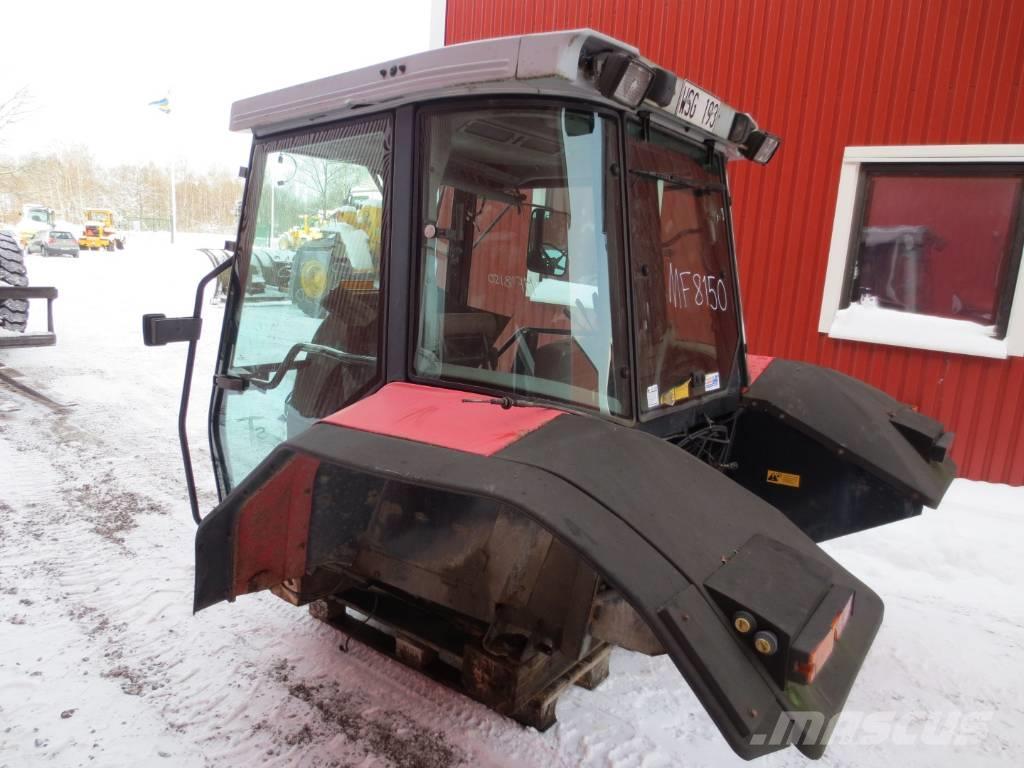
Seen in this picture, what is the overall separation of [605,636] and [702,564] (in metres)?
0.58

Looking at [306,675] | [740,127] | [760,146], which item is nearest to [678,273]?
[740,127]

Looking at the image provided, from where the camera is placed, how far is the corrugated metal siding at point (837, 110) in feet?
17.1

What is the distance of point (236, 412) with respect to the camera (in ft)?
9.93

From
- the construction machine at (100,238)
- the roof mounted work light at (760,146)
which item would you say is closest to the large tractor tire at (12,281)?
the roof mounted work light at (760,146)

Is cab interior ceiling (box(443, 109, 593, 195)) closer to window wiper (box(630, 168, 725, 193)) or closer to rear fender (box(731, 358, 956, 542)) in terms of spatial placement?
window wiper (box(630, 168, 725, 193))

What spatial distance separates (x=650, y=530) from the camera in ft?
5.03

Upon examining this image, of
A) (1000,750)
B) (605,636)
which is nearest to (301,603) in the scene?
(605,636)

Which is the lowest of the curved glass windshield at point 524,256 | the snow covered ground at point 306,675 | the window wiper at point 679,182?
the snow covered ground at point 306,675

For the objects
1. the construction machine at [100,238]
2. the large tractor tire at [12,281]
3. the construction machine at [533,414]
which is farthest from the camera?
the construction machine at [100,238]

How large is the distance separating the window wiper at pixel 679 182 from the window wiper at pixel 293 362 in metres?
1.11

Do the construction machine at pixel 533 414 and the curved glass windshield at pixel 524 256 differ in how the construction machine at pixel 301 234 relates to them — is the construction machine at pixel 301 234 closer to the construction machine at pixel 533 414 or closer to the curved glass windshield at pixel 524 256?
the construction machine at pixel 533 414

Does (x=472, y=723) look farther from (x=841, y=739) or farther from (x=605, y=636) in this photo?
(x=841, y=739)

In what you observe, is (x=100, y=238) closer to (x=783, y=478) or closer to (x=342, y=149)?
(x=342, y=149)

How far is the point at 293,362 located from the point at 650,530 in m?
1.77
